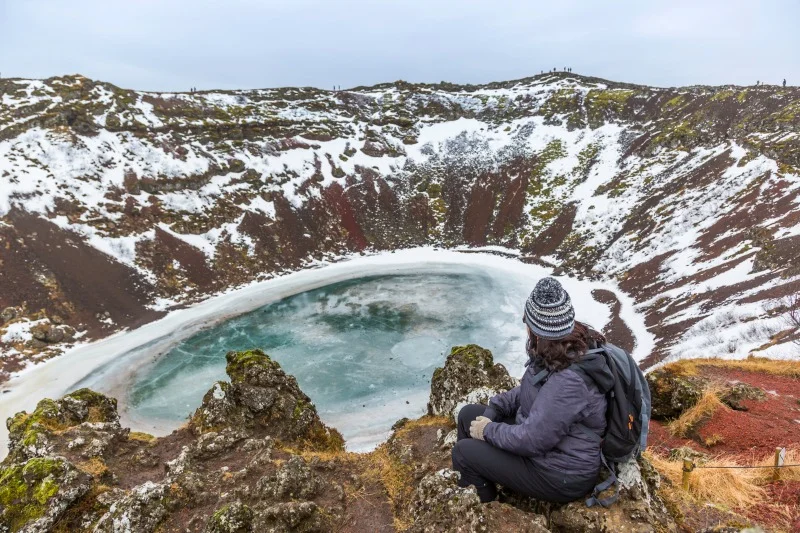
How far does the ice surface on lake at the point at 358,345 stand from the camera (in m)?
28.1

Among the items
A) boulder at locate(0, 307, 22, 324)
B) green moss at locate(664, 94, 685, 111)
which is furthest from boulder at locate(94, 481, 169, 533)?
green moss at locate(664, 94, 685, 111)

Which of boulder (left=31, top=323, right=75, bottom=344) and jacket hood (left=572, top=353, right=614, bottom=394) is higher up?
jacket hood (left=572, top=353, right=614, bottom=394)

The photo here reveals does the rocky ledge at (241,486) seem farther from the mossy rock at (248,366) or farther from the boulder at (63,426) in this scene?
the mossy rock at (248,366)

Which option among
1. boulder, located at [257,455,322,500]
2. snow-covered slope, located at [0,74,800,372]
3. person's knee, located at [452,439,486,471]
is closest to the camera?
person's knee, located at [452,439,486,471]

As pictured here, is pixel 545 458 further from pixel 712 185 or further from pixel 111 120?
pixel 111 120

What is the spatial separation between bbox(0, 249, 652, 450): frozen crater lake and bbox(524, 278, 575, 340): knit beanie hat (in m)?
20.9

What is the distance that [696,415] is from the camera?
1123cm

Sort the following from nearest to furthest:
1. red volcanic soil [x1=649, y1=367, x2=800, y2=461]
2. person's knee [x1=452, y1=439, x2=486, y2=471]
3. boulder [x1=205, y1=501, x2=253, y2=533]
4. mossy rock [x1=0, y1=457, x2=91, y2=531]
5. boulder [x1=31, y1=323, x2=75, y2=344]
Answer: person's knee [x1=452, y1=439, x2=486, y2=471] < boulder [x1=205, y1=501, x2=253, y2=533] < mossy rock [x1=0, y1=457, x2=91, y2=531] < red volcanic soil [x1=649, y1=367, x2=800, y2=461] < boulder [x1=31, y1=323, x2=75, y2=344]

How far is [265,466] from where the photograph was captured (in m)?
9.10

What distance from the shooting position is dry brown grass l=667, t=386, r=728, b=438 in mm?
11078

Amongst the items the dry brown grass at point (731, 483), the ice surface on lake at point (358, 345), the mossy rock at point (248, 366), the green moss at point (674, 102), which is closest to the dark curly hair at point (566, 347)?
the dry brown grass at point (731, 483)

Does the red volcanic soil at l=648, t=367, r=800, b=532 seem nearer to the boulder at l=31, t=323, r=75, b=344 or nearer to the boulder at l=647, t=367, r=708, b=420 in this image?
the boulder at l=647, t=367, r=708, b=420

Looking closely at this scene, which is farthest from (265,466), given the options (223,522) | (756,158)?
(756,158)

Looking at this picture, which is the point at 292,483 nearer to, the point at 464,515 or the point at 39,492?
the point at 464,515
